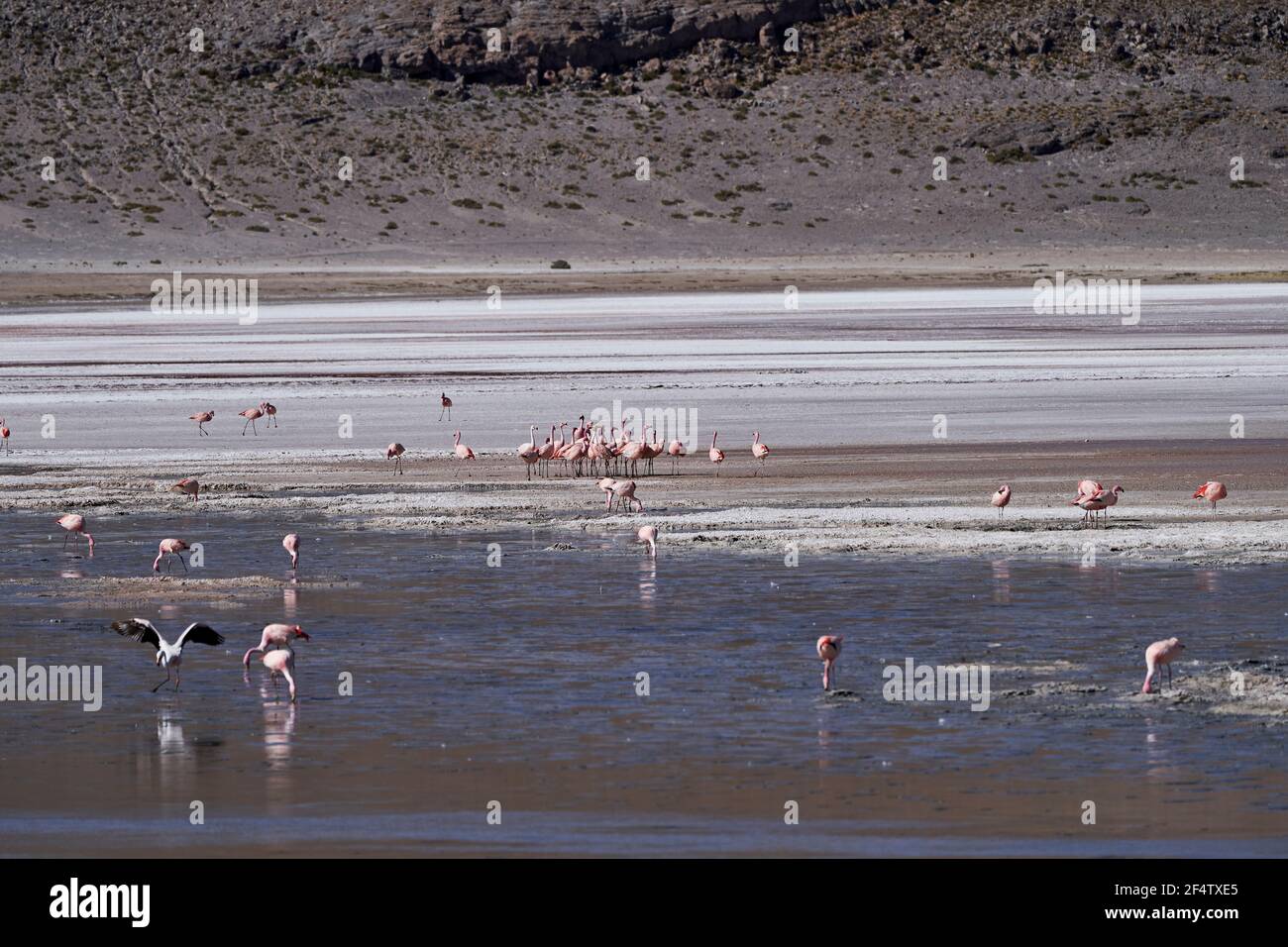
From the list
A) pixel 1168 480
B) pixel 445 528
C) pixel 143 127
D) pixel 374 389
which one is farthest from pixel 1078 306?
pixel 143 127

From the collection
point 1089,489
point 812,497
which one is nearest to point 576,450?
point 812,497

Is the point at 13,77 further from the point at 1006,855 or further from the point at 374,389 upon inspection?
the point at 1006,855

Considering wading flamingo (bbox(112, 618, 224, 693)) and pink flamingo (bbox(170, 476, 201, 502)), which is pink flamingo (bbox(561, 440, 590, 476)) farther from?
wading flamingo (bbox(112, 618, 224, 693))

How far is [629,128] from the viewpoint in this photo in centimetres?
10700

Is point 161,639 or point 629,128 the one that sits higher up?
point 629,128

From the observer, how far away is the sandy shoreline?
1778 cm

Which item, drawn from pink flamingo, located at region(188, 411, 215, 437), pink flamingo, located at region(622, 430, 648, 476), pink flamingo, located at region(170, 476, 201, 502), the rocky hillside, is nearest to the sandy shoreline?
pink flamingo, located at region(170, 476, 201, 502)

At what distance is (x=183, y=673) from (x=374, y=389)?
70.1 feet

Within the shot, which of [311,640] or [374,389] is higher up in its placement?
[374,389]

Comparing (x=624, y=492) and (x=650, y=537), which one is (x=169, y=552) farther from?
(x=624, y=492)

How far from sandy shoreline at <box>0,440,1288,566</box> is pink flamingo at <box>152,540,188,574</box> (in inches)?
102

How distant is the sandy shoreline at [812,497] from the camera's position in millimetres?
17781

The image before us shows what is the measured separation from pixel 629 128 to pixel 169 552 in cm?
9229
